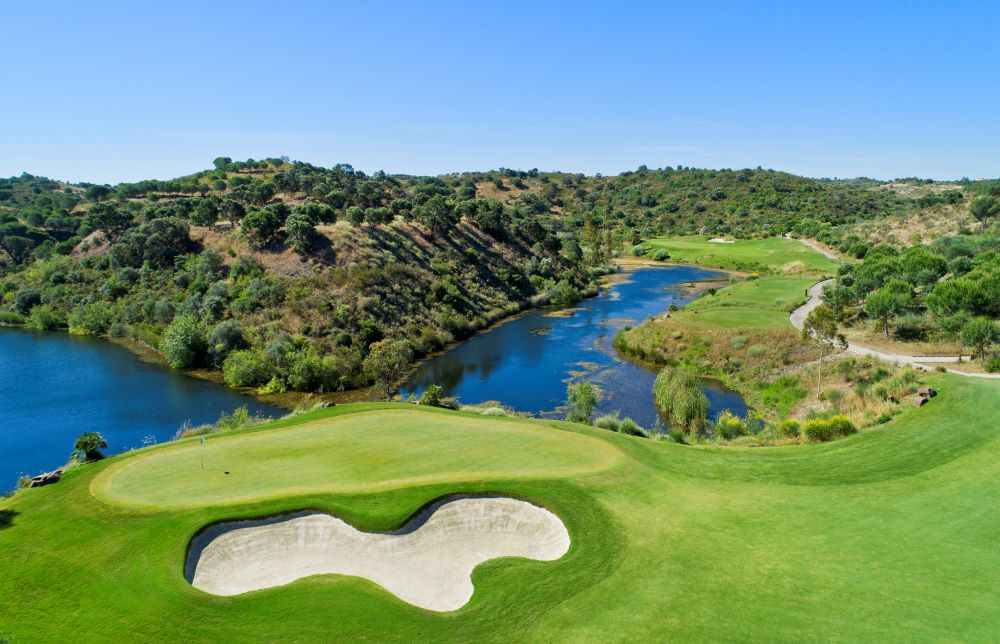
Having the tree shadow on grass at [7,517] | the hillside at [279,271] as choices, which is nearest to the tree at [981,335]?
the hillside at [279,271]

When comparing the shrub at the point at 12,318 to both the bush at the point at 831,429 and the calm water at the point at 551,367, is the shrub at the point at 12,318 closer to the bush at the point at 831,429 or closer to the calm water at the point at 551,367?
the calm water at the point at 551,367

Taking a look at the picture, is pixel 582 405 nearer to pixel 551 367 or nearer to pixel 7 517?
pixel 551 367

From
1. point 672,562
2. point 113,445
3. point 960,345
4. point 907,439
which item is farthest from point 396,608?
point 960,345

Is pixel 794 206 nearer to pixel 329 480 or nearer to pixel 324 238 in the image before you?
pixel 324 238

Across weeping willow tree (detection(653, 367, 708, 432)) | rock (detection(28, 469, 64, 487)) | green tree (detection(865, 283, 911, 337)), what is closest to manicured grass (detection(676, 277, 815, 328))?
green tree (detection(865, 283, 911, 337))

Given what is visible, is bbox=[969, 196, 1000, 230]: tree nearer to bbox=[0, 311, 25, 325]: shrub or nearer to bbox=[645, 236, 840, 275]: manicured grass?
bbox=[645, 236, 840, 275]: manicured grass

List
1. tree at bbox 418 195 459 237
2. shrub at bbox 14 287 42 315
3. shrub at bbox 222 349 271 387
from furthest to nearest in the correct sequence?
1. tree at bbox 418 195 459 237
2. shrub at bbox 14 287 42 315
3. shrub at bbox 222 349 271 387

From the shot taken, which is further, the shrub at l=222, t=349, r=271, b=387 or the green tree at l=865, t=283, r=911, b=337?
the green tree at l=865, t=283, r=911, b=337
